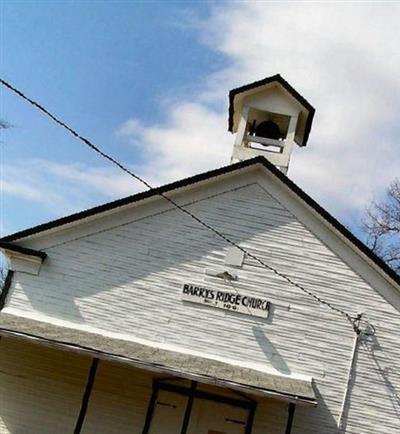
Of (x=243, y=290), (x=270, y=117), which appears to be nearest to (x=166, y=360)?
(x=243, y=290)

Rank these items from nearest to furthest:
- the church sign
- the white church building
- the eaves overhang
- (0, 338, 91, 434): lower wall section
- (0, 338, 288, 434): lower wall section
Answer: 1. the eaves overhang
2. the white church building
3. (0, 338, 288, 434): lower wall section
4. (0, 338, 91, 434): lower wall section
5. the church sign

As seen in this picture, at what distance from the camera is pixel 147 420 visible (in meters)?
13.4

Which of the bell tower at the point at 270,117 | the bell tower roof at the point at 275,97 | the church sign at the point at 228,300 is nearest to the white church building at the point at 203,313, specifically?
the church sign at the point at 228,300

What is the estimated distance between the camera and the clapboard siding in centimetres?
1334

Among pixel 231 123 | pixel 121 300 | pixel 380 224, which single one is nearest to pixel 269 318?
pixel 121 300

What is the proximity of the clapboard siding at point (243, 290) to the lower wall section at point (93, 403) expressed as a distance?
88 centimetres

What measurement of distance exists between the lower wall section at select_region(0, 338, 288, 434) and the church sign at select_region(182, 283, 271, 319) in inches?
79.1

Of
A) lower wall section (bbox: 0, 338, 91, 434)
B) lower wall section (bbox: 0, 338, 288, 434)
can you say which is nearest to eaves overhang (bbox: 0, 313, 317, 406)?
lower wall section (bbox: 0, 338, 288, 434)

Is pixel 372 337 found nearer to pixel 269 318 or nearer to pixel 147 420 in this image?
pixel 269 318

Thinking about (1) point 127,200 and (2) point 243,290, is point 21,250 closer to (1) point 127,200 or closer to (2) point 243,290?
(1) point 127,200

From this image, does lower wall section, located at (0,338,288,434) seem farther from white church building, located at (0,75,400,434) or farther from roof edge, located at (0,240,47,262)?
roof edge, located at (0,240,47,262)

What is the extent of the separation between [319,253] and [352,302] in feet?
4.73

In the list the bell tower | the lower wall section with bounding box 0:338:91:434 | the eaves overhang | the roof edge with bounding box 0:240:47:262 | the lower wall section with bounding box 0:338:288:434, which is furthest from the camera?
the bell tower

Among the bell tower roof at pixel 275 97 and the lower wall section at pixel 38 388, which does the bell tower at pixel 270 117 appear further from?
the lower wall section at pixel 38 388
